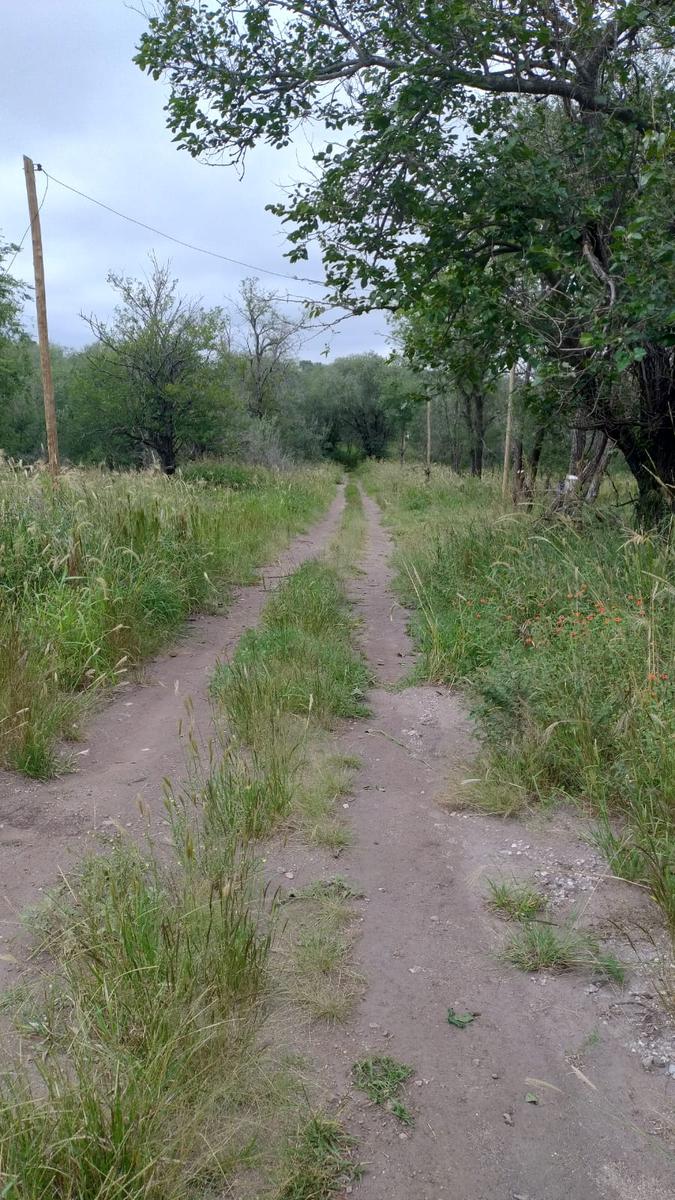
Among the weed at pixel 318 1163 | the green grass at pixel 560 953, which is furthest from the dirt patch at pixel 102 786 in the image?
the green grass at pixel 560 953

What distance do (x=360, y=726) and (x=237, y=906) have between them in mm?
2548

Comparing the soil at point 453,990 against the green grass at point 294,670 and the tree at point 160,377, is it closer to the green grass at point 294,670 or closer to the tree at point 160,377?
the green grass at point 294,670

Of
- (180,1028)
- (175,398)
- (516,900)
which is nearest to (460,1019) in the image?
(516,900)

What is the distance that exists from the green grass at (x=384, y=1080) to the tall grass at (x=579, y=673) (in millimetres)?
1109

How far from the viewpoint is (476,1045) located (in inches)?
93.0

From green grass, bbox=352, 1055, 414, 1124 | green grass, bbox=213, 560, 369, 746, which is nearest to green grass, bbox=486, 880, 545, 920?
green grass, bbox=352, 1055, 414, 1124

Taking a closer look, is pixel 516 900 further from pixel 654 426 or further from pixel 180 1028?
pixel 654 426

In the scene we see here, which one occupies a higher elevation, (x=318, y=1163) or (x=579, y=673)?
(x=579, y=673)

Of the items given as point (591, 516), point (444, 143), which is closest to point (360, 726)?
point (591, 516)

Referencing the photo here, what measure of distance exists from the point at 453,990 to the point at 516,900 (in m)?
0.57

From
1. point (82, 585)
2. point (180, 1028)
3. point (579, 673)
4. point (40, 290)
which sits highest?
point (40, 290)

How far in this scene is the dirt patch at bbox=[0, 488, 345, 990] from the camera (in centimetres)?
321

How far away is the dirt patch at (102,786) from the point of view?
321 cm

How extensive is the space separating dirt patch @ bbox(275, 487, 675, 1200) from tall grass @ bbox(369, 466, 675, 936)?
10.4 inches
